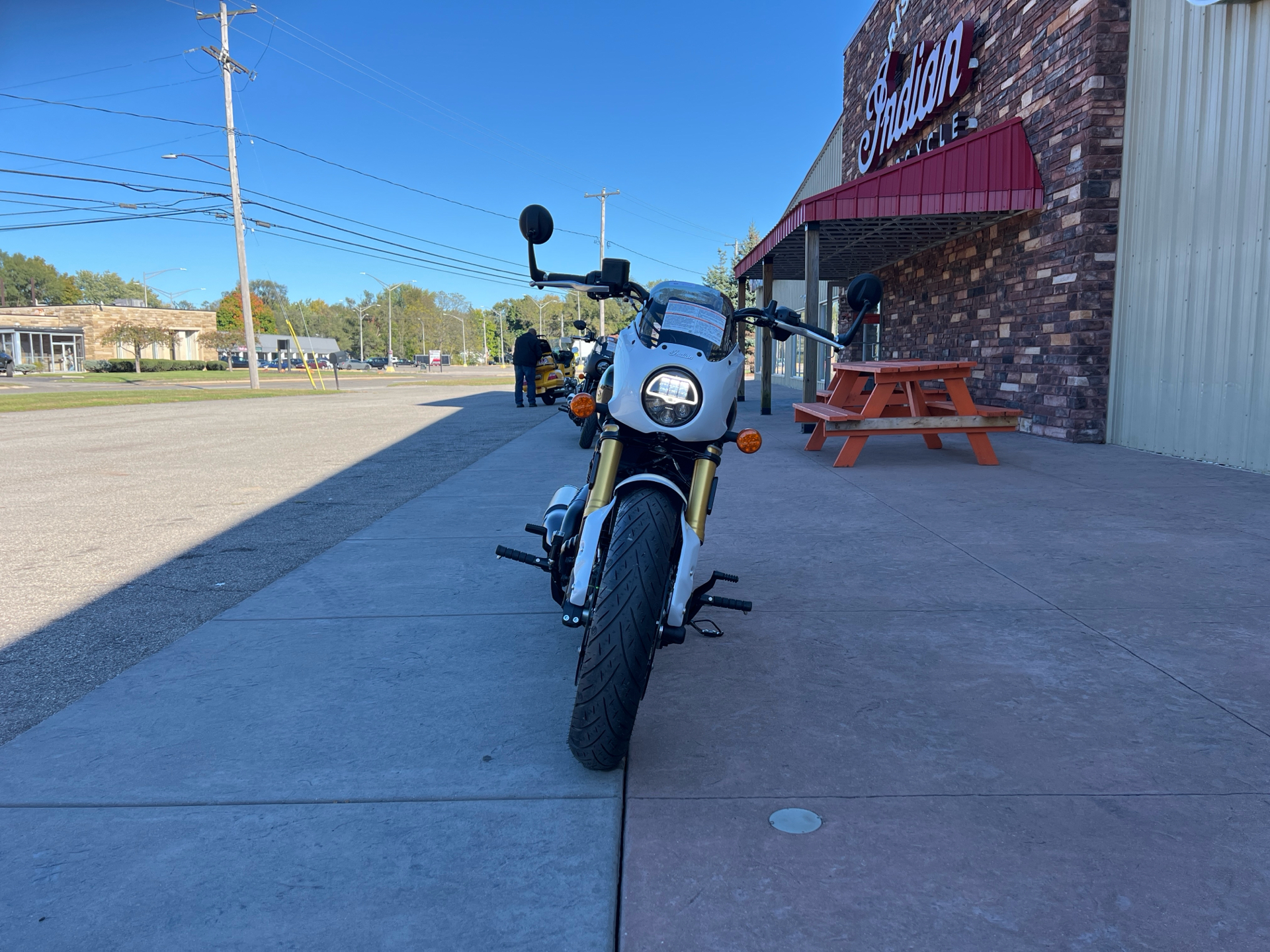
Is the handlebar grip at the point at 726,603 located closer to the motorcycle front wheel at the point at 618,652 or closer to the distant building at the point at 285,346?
the motorcycle front wheel at the point at 618,652

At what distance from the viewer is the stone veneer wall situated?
6262 cm

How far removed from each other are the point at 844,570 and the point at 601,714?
2472mm

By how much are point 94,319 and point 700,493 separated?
7761 centimetres

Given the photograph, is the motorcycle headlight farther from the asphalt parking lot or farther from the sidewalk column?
the sidewalk column

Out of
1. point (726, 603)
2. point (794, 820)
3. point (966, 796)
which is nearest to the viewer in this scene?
point (794, 820)

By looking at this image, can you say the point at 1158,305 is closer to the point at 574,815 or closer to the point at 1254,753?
the point at 1254,753

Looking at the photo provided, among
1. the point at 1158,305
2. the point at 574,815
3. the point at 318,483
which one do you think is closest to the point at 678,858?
the point at 574,815

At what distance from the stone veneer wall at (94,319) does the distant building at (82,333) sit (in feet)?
0.16

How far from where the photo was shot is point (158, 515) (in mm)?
6031

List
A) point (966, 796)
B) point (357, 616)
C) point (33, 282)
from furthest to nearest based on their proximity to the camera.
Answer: point (33, 282), point (357, 616), point (966, 796)

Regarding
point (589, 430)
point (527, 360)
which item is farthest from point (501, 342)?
point (589, 430)

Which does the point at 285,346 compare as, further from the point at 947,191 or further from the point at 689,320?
the point at 689,320

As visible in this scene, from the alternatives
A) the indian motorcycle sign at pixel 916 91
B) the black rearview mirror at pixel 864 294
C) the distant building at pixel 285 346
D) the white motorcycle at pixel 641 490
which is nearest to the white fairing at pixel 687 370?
the white motorcycle at pixel 641 490

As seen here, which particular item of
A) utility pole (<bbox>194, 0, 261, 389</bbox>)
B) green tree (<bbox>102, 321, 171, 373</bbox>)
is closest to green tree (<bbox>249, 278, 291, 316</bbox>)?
green tree (<bbox>102, 321, 171, 373</bbox>)
